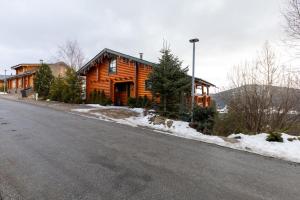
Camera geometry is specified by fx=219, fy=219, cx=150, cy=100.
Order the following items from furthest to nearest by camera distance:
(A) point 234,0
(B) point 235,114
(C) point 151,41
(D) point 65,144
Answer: (C) point 151,41, (A) point 234,0, (B) point 235,114, (D) point 65,144

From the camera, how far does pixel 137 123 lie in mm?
11633

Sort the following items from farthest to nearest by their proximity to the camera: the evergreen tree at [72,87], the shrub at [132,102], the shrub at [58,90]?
the shrub at [58,90]
the evergreen tree at [72,87]
the shrub at [132,102]

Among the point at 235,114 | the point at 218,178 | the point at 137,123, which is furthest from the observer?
the point at 137,123

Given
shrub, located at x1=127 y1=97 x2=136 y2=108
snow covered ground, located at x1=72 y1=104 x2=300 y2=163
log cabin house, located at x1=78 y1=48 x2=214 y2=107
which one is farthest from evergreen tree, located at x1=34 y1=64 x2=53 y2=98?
snow covered ground, located at x1=72 y1=104 x2=300 y2=163

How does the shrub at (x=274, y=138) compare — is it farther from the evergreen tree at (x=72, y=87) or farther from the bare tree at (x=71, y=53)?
the bare tree at (x=71, y=53)

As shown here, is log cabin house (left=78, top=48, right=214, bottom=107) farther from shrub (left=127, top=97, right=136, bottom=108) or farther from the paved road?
the paved road

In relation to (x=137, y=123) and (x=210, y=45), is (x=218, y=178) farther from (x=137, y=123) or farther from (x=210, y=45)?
(x=210, y=45)

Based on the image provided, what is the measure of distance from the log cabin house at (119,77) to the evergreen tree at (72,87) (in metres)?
1.48

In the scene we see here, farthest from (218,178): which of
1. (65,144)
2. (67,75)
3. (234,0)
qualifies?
(67,75)

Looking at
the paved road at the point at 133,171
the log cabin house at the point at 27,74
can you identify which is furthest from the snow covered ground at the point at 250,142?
the log cabin house at the point at 27,74

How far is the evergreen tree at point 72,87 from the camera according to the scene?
826 inches

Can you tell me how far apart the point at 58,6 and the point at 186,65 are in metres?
13.3

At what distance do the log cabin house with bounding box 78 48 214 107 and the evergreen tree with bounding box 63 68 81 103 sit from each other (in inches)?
58.2

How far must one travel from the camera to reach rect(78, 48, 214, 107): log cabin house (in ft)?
58.5
